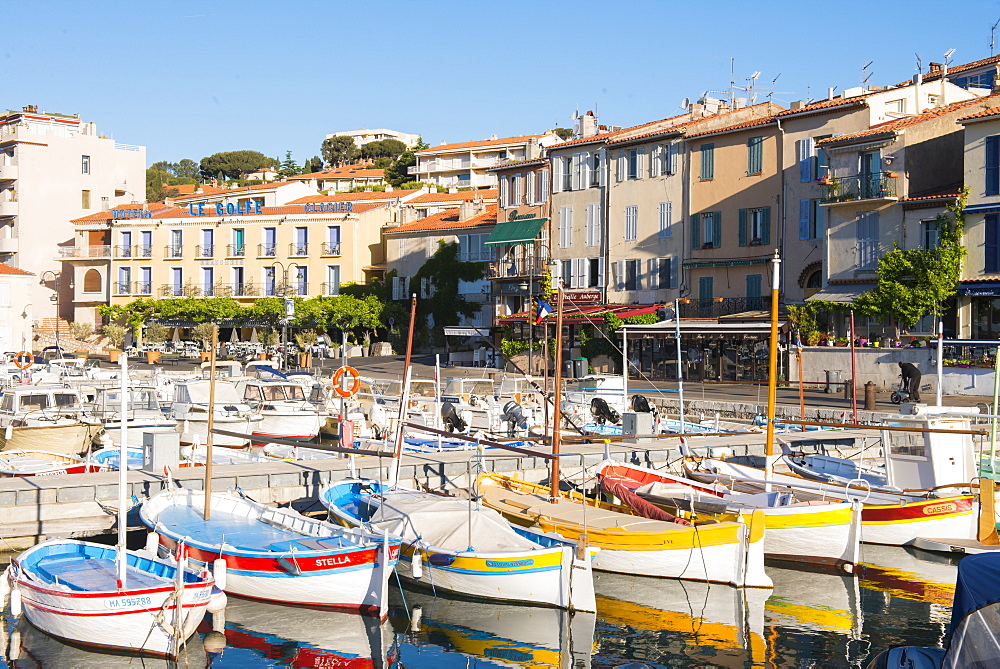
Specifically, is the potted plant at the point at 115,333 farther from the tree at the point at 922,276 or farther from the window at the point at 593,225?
the tree at the point at 922,276

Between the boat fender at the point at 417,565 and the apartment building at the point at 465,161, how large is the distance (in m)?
87.6

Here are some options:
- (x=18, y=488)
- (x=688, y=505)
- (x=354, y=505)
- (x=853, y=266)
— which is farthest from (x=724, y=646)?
(x=853, y=266)

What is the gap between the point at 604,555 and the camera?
18.7m

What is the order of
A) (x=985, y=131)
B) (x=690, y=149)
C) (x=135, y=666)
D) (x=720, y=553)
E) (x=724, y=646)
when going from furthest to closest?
(x=690, y=149) → (x=985, y=131) → (x=720, y=553) → (x=724, y=646) → (x=135, y=666)

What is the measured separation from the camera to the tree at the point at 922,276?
41656mm

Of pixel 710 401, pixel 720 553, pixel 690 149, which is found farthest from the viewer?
pixel 690 149

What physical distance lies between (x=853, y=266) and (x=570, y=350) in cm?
1531

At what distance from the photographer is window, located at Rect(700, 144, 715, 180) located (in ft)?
171

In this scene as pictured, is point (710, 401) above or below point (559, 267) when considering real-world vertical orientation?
below

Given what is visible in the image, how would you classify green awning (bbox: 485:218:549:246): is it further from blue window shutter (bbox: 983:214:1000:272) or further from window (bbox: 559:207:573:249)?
blue window shutter (bbox: 983:214:1000:272)

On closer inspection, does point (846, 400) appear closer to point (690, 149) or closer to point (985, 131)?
point (985, 131)

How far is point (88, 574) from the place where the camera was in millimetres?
15656

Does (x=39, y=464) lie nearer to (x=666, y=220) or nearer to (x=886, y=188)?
(x=886, y=188)

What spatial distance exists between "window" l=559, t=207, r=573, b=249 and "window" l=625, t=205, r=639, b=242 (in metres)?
3.75
